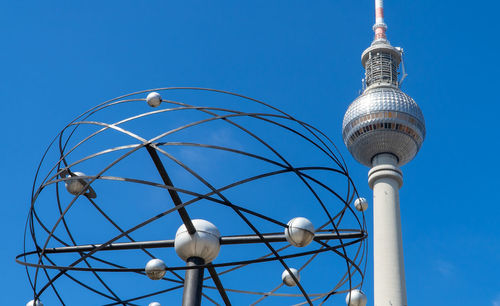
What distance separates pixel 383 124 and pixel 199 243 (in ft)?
215

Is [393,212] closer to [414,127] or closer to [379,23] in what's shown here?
[414,127]

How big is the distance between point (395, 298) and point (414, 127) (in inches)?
803

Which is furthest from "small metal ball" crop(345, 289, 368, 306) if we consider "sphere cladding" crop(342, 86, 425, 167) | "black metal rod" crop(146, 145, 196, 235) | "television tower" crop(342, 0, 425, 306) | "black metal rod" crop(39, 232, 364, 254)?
"sphere cladding" crop(342, 86, 425, 167)

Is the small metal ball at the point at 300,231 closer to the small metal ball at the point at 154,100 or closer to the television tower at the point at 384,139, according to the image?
the small metal ball at the point at 154,100

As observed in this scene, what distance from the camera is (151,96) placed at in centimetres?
1020

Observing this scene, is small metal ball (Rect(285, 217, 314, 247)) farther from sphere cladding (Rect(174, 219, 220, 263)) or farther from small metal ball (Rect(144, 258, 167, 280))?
small metal ball (Rect(144, 258, 167, 280))

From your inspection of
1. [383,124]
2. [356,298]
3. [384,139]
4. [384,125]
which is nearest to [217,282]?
[356,298]

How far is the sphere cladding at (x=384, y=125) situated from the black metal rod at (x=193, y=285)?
214 ft

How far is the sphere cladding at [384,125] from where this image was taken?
243 feet

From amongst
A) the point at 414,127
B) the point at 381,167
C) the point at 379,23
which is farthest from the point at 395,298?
the point at 379,23

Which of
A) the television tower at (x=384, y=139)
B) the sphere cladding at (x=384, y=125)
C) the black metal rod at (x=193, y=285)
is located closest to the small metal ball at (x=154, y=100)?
the black metal rod at (x=193, y=285)

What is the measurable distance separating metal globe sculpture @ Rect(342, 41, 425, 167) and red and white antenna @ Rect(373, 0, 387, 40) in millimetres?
7130

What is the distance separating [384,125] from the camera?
244ft

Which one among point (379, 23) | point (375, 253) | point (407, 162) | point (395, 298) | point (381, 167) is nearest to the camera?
point (395, 298)
